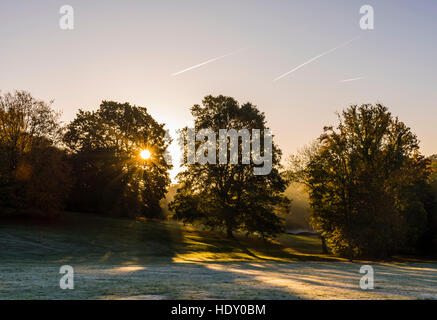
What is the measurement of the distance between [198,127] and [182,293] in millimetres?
41828

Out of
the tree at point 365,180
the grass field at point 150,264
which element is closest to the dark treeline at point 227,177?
the tree at point 365,180

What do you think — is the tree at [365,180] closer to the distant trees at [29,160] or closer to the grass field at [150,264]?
the grass field at [150,264]

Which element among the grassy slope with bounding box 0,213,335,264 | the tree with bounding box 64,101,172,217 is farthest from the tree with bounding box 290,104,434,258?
the tree with bounding box 64,101,172,217

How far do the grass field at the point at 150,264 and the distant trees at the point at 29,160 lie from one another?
→ 2677mm

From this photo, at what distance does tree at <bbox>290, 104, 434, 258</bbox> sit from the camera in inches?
1283

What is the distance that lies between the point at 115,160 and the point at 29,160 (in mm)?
17664

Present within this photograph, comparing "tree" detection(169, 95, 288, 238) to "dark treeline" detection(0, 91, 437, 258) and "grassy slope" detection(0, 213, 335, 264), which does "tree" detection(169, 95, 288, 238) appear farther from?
"grassy slope" detection(0, 213, 335, 264)

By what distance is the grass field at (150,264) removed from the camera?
7.78m

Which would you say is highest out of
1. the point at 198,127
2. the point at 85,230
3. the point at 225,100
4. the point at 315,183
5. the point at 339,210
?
the point at 225,100

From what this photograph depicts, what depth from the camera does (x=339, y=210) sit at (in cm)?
3388

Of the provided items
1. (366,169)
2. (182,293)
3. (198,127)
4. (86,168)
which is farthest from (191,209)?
(182,293)

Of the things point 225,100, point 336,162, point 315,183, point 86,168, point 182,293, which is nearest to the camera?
point 182,293
